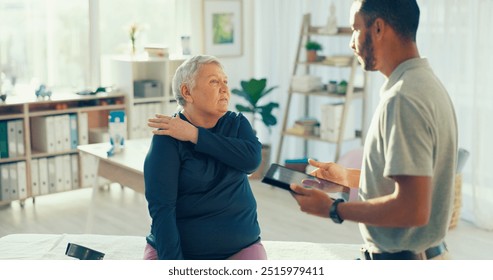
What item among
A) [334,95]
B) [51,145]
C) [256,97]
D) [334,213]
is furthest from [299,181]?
[256,97]

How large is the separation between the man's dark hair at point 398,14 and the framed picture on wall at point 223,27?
4982 mm

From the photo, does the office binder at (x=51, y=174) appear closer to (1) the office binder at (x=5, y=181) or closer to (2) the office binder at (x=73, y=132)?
(2) the office binder at (x=73, y=132)

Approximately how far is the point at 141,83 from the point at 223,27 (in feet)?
3.30

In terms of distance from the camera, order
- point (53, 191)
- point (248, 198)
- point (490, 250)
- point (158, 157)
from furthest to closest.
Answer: point (53, 191), point (490, 250), point (248, 198), point (158, 157)

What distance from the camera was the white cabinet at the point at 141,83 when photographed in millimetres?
6164

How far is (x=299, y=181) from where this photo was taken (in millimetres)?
2117

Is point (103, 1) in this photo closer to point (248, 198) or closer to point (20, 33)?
point (20, 33)

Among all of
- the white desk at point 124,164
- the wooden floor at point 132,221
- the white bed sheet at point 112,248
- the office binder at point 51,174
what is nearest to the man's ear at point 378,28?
the white bed sheet at point 112,248

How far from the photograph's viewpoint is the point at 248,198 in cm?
265

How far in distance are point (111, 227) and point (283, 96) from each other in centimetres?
235

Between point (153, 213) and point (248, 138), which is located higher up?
point (248, 138)

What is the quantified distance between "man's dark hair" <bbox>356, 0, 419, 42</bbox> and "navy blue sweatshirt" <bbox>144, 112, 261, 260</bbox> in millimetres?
889

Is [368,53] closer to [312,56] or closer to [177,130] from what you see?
[177,130]

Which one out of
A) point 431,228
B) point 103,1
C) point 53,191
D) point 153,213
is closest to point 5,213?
point 53,191
